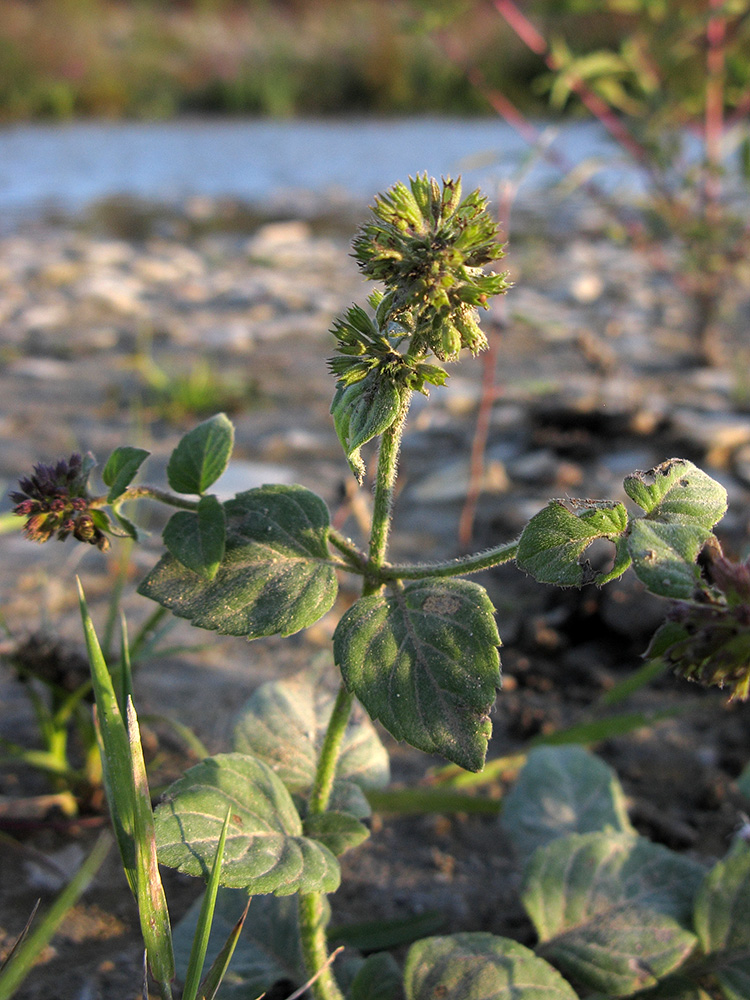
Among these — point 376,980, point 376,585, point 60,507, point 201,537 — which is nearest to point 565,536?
point 376,585

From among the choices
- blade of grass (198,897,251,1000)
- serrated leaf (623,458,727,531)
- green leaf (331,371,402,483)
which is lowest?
blade of grass (198,897,251,1000)

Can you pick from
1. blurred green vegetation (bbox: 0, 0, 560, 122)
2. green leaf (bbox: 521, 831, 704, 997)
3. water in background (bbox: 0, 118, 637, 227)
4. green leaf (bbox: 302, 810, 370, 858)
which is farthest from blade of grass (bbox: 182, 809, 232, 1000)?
blurred green vegetation (bbox: 0, 0, 560, 122)

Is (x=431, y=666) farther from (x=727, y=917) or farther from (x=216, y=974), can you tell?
(x=727, y=917)

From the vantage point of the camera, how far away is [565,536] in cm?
84

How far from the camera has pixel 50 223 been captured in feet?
21.1

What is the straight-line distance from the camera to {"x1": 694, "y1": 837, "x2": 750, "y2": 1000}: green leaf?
3.66ft

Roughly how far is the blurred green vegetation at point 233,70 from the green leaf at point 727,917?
41.1 feet

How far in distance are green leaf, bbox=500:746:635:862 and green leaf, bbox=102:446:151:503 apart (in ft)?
2.71

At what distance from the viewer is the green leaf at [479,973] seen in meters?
0.98

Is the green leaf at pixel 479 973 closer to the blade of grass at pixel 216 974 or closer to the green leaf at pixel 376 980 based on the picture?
Result: the green leaf at pixel 376 980

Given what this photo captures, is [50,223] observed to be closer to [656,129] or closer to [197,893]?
[656,129]

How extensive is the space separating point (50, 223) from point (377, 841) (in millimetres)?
6067

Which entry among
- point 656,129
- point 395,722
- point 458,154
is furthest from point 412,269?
point 458,154

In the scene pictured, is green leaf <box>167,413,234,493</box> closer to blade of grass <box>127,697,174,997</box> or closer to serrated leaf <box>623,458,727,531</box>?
blade of grass <box>127,697,174,997</box>
